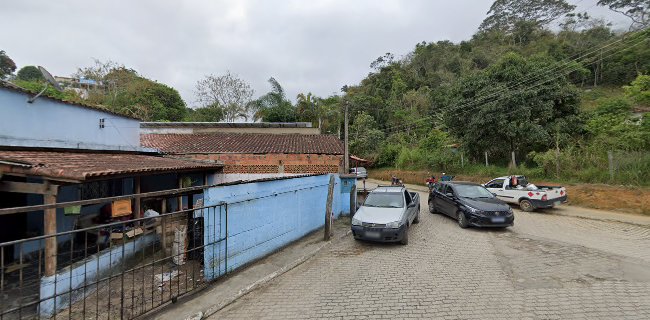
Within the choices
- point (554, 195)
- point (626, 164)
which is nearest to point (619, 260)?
point (554, 195)

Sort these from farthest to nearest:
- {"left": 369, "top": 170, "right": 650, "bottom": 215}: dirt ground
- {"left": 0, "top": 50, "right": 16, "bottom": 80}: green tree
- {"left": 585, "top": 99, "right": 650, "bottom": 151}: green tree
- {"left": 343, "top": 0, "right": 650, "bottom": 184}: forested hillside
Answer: {"left": 0, "top": 50, "right": 16, "bottom": 80}: green tree < {"left": 343, "top": 0, "right": 650, "bottom": 184}: forested hillside < {"left": 585, "top": 99, "right": 650, "bottom": 151}: green tree < {"left": 369, "top": 170, "right": 650, "bottom": 215}: dirt ground

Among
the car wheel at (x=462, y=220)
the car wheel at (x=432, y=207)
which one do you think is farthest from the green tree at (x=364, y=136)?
the car wheel at (x=462, y=220)

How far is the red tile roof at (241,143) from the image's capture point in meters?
14.7

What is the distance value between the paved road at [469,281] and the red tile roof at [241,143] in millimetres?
7377

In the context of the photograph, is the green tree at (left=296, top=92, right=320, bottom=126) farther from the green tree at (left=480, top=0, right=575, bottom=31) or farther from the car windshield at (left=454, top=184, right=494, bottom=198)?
the green tree at (left=480, top=0, right=575, bottom=31)

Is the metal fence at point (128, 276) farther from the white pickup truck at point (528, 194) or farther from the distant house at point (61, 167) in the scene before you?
the white pickup truck at point (528, 194)

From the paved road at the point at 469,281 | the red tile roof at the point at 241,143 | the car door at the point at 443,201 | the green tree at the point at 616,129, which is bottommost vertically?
the paved road at the point at 469,281

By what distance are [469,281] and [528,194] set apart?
948 cm

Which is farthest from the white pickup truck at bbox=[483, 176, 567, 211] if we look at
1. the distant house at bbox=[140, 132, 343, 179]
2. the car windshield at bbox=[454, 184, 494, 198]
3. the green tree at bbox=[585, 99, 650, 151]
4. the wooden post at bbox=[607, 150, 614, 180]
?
the distant house at bbox=[140, 132, 343, 179]

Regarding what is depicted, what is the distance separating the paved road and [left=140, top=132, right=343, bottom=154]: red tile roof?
738cm

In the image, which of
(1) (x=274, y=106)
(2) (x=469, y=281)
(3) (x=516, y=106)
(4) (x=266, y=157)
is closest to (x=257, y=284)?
(2) (x=469, y=281)

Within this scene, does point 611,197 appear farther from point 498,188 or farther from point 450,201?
point 450,201

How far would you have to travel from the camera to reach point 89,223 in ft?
26.2

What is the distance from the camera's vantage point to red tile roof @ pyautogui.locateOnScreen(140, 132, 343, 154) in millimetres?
14745
